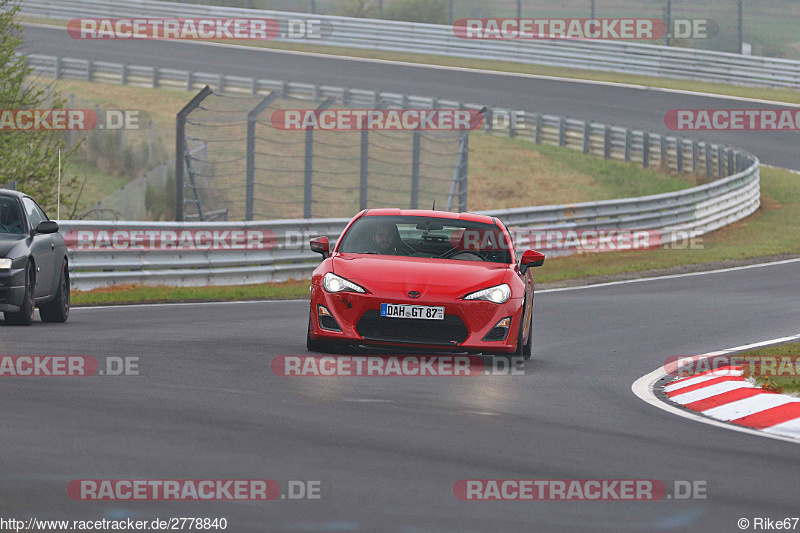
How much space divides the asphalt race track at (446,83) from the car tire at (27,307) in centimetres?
2990

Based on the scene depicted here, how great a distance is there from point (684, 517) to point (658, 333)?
942 cm

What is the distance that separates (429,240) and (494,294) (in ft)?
4.02

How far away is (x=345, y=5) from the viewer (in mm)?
56125

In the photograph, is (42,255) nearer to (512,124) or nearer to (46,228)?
(46,228)

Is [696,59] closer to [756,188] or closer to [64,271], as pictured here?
[756,188]

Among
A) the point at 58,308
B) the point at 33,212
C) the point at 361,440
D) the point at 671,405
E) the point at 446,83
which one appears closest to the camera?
the point at 361,440

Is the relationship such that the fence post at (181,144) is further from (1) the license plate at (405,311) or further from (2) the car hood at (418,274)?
(1) the license plate at (405,311)

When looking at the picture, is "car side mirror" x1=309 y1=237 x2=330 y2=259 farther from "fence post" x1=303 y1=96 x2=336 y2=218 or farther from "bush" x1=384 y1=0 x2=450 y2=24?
"bush" x1=384 y1=0 x2=450 y2=24

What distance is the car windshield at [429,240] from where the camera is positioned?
12438 millimetres

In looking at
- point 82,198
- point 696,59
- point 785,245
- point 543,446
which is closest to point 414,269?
point 543,446

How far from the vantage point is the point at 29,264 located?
13773 mm

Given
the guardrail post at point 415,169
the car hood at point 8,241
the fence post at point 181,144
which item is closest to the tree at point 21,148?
the fence post at point 181,144

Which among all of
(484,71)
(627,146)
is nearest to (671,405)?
(627,146)

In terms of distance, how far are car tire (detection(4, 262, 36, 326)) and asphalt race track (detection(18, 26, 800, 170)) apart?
2990cm
